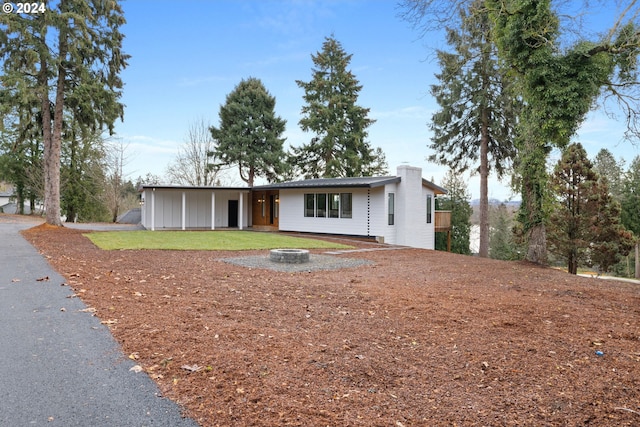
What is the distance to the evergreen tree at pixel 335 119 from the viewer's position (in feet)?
105

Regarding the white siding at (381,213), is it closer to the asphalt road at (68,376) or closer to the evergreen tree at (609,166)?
the asphalt road at (68,376)

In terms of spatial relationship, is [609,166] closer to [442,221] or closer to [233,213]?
[442,221]

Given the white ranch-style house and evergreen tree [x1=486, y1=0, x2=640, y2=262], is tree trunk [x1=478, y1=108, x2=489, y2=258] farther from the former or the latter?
evergreen tree [x1=486, y1=0, x2=640, y2=262]

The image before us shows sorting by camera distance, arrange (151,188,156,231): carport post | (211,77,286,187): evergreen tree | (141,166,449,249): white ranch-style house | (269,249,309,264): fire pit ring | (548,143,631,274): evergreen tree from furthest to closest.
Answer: (211,77,286,187): evergreen tree < (548,143,631,274): evergreen tree < (151,188,156,231): carport post < (141,166,449,249): white ranch-style house < (269,249,309,264): fire pit ring

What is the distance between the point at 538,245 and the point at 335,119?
73.3 feet

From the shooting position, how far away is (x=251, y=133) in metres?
33.5

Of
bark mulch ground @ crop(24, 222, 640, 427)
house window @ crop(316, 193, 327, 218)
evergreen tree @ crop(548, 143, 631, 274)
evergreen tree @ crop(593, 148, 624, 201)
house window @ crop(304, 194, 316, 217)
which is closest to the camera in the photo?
bark mulch ground @ crop(24, 222, 640, 427)

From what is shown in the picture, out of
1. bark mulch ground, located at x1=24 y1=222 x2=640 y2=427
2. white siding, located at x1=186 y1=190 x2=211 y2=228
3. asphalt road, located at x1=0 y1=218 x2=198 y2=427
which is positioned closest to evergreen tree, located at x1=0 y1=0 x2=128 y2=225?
white siding, located at x1=186 y1=190 x2=211 y2=228

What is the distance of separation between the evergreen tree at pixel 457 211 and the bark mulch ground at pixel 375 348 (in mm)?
19509

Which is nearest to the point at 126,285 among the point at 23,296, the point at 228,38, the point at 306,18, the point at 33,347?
the point at 23,296

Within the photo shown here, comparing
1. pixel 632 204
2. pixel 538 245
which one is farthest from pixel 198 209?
pixel 632 204

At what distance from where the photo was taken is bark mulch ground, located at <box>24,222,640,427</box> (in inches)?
111

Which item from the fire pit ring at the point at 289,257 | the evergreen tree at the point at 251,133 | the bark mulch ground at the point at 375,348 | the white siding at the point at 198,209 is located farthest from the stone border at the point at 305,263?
the evergreen tree at the point at 251,133

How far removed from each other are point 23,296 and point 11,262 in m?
4.25
